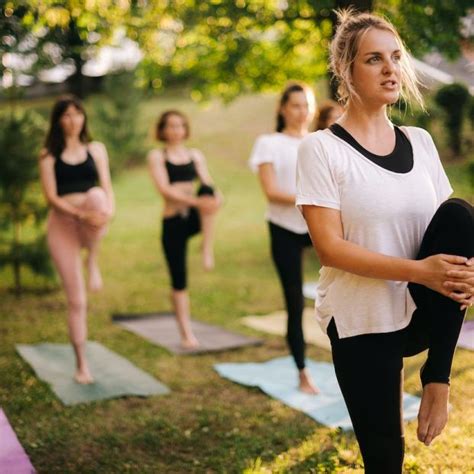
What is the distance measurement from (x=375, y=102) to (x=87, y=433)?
118 inches

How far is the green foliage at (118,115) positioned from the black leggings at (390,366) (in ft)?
66.6

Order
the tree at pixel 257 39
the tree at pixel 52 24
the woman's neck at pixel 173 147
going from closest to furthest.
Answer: the tree at pixel 52 24, the woman's neck at pixel 173 147, the tree at pixel 257 39

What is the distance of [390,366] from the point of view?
2387mm

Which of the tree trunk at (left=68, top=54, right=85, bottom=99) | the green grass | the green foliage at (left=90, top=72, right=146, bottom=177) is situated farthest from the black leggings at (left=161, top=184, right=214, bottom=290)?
the tree trunk at (left=68, top=54, right=85, bottom=99)

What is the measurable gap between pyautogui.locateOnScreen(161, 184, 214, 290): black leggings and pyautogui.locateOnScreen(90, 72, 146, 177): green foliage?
52.6 feet

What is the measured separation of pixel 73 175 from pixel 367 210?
3.67 m

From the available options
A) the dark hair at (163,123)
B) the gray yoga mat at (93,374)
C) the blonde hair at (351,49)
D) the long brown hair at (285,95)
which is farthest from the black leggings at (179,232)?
the blonde hair at (351,49)

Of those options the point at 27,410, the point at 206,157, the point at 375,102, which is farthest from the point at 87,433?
the point at 206,157

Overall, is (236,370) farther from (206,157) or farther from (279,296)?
(206,157)

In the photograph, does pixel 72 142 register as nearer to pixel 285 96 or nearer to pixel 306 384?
pixel 285 96

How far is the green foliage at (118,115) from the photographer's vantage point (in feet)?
73.2

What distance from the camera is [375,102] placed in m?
2.45

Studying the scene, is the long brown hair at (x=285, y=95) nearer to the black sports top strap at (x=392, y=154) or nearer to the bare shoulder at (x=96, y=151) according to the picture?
the bare shoulder at (x=96, y=151)

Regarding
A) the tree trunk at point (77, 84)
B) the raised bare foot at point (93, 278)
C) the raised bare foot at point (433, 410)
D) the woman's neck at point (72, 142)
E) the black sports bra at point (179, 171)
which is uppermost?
the tree trunk at point (77, 84)
